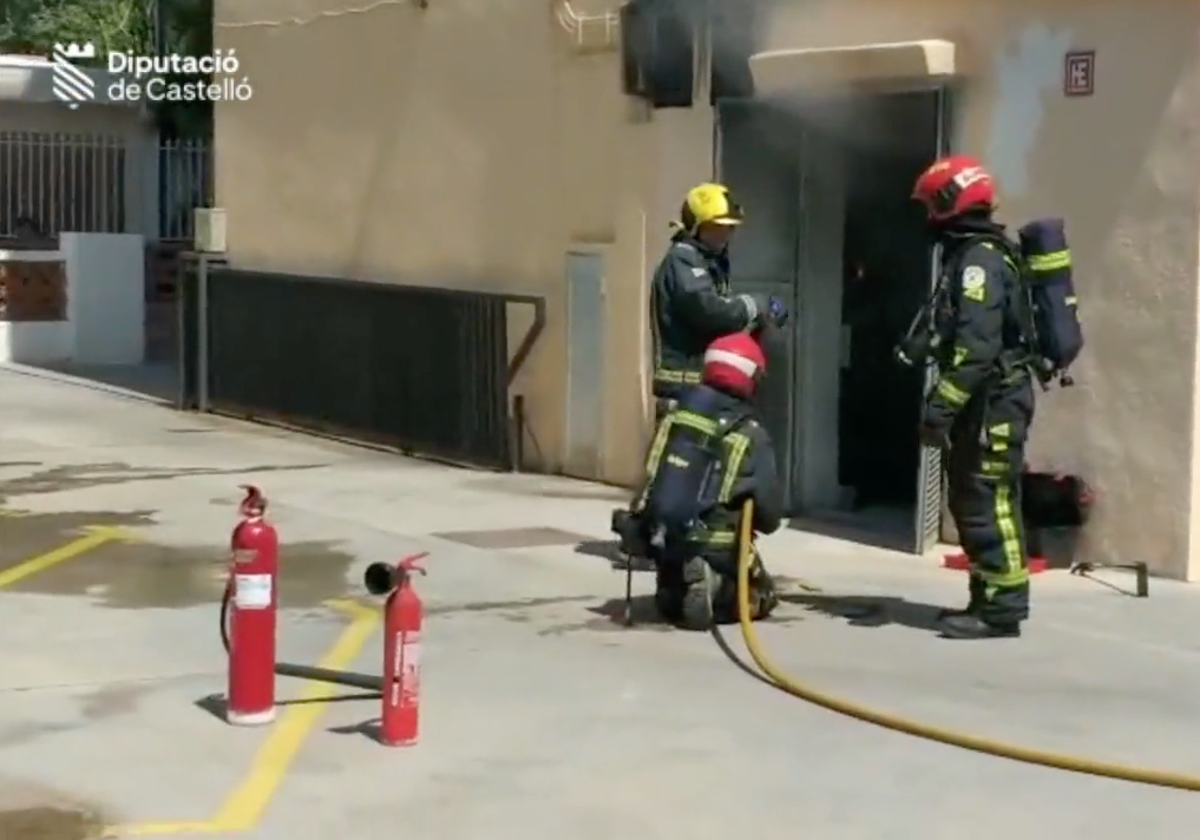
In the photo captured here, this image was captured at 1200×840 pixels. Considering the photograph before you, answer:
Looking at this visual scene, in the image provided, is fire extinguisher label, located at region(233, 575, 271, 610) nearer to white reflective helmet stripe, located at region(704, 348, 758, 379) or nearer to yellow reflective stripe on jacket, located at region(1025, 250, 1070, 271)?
white reflective helmet stripe, located at region(704, 348, 758, 379)

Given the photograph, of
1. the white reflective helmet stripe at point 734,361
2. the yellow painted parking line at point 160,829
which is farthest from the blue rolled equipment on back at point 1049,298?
the yellow painted parking line at point 160,829

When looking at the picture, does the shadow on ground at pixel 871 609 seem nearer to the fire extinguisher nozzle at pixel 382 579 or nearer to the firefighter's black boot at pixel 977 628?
the firefighter's black boot at pixel 977 628

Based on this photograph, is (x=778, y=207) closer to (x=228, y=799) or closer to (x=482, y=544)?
(x=482, y=544)

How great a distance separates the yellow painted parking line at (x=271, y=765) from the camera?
6.07 meters

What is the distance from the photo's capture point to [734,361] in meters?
8.94

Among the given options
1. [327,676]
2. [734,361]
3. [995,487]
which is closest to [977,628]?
Answer: [995,487]

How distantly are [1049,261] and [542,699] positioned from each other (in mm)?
2835

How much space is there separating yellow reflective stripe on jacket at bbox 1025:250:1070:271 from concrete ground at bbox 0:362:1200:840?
5.13 ft

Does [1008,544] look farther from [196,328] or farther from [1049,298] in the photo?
[196,328]

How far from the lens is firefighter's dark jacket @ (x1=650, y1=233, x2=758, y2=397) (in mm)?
9766

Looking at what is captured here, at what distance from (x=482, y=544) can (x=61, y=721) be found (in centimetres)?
420

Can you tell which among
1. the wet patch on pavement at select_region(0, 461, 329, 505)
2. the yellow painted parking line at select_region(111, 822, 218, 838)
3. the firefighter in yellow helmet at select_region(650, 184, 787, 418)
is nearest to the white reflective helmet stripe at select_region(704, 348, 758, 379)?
the firefighter in yellow helmet at select_region(650, 184, 787, 418)

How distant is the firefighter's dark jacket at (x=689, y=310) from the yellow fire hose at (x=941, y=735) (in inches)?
55.8

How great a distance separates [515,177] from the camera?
1477cm
